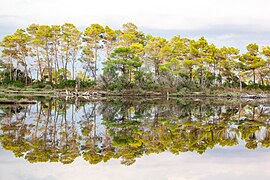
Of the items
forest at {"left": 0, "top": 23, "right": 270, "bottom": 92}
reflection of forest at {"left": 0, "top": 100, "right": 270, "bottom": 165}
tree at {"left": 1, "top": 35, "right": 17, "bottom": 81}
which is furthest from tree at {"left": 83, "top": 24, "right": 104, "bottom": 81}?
reflection of forest at {"left": 0, "top": 100, "right": 270, "bottom": 165}

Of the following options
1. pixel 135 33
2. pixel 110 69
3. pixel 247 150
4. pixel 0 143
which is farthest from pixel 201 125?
pixel 135 33

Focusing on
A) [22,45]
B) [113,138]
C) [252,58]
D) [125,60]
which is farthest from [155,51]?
[113,138]

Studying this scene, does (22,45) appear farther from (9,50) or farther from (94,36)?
(94,36)

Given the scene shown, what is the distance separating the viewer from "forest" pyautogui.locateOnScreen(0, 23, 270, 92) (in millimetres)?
39188

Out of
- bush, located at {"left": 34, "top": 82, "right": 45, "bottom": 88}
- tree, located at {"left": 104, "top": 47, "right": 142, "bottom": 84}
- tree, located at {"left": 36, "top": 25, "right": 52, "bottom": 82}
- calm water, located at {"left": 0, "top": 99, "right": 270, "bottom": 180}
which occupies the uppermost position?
tree, located at {"left": 36, "top": 25, "right": 52, "bottom": 82}

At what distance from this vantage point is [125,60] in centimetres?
3941

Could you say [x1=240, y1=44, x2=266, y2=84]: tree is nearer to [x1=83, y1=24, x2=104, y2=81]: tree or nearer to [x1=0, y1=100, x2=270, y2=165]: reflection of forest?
[x1=83, y1=24, x2=104, y2=81]: tree

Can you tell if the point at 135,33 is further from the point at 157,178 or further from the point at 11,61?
the point at 157,178

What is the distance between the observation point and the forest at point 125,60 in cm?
3919

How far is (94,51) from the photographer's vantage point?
143 ft

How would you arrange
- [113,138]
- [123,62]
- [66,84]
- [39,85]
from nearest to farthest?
1. [113,138]
2. [123,62]
3. [39,85]
4. [66,84]

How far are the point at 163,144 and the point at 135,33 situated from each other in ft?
131

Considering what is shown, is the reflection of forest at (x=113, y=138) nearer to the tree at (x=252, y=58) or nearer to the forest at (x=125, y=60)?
the forest at (x=125, y=60)

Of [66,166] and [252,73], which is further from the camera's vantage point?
[252,73]
